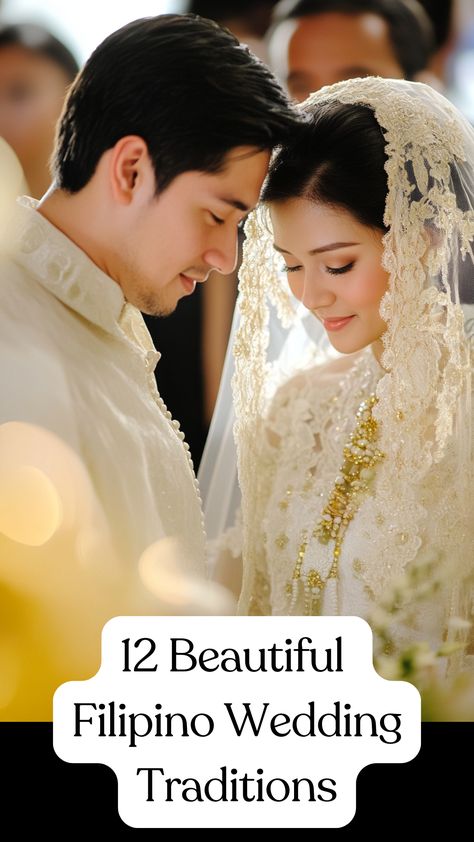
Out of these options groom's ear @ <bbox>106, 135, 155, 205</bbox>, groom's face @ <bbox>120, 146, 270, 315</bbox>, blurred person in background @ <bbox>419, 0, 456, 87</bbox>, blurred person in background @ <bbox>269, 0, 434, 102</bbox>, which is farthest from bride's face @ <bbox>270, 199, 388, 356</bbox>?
blurred person in background @ <bbox>419, 0, 456, 87</bbox>

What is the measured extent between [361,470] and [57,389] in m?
0.99

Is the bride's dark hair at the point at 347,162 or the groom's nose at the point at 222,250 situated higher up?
the bride's dark hair at the point at 347,162

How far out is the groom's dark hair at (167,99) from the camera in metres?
1.58

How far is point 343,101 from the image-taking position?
2.00m

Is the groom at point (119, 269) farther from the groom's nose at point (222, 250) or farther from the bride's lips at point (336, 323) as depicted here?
the bride's lips at point (336, 323)

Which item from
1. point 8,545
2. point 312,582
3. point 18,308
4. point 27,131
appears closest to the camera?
point 8,545

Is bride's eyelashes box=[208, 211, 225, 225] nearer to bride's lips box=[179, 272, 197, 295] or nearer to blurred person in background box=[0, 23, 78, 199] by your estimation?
bride's lips box=[179, 272, 197, 295]

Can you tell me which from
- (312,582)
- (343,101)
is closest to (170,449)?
(312,582)

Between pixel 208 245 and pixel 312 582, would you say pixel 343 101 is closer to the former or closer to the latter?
pixel 208 245

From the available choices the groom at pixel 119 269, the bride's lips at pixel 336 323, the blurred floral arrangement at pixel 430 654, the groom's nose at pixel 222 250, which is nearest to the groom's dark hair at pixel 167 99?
the groom at pixel 119 269

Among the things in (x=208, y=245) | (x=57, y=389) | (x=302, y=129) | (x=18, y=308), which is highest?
(x=302, y=129)

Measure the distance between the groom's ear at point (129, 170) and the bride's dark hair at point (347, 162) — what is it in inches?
20.1

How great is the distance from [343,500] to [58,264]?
97 centimetres

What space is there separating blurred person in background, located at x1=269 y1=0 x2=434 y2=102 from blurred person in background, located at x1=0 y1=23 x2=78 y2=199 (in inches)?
28.0
